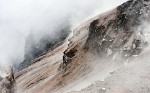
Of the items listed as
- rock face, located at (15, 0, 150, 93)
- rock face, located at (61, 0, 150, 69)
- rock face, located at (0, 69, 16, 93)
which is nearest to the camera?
rock face, located at (0, 69, 16, 93)

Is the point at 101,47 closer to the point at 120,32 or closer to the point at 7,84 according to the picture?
the point at 120,32

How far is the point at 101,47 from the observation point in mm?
44344

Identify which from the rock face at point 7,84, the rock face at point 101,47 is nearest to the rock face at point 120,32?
the rock face at point 101,47

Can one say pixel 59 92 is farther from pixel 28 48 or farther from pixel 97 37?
pixel 28 48

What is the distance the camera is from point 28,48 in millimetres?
102625

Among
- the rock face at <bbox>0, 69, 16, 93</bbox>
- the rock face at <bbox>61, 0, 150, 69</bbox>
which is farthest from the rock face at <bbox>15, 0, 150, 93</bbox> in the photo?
the rock face at <bbox>0, 69, 16, 93</bbox>

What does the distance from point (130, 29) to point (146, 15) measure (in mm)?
2933

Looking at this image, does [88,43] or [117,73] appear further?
[88,43]

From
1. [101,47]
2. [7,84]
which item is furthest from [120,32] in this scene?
[7,84]

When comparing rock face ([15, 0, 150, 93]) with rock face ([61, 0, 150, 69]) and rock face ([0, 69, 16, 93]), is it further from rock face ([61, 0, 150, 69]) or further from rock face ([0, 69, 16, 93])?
rock face ([0, 69, 16, 93])

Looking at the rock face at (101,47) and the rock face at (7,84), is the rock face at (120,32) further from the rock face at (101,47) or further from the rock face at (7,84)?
the rock face at (7,84)

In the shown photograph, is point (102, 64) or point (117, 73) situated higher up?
point (117, 73)

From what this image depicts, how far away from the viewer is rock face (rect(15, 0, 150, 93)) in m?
38.1

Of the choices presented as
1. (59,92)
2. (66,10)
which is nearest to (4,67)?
(59,92)
